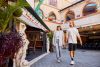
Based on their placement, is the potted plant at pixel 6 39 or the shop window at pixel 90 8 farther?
the shop window at pixel 90 8

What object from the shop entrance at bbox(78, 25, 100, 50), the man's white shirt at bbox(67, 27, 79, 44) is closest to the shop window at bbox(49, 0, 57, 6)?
the shop entrance at bbox(78, 25, 100, 50)

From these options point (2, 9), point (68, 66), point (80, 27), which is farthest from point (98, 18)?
point (2, 9)

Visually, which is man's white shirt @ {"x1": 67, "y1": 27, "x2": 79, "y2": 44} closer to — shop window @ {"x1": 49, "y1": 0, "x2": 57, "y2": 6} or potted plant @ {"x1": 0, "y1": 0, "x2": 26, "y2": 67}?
potted plant @ {"x1": 0, "y1": 0, "x2": 26, "y2": 67}

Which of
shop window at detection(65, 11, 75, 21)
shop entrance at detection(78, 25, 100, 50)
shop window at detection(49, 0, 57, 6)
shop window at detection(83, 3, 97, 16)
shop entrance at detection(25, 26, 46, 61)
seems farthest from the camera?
shop window at detection(49, 0, 57, 6)

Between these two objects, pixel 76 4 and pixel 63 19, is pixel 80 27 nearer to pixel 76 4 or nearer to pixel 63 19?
pixel 76 4

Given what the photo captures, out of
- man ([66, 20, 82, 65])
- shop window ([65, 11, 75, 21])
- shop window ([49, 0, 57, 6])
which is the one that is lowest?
man ([66, 20, 82, 65])

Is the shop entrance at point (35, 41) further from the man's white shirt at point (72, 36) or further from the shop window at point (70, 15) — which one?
the shop window at point (70, 15)

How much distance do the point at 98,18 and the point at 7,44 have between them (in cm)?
1858

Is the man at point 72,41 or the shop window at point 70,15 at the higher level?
the shop window at point 70,15

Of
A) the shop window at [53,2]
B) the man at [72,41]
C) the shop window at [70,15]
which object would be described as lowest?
the man at [72,41]

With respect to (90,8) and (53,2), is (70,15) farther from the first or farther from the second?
(53,2)

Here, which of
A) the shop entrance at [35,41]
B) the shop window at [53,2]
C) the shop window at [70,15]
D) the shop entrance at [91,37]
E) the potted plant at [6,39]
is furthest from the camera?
the shop window at [53,2]

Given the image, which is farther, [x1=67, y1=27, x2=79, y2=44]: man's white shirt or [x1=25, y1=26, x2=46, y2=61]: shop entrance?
[x1=25, y1=26, x2=46, y2=61]: shop entrance

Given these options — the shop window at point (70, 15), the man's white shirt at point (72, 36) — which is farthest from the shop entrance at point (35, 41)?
the shop window at point (70, 15)
